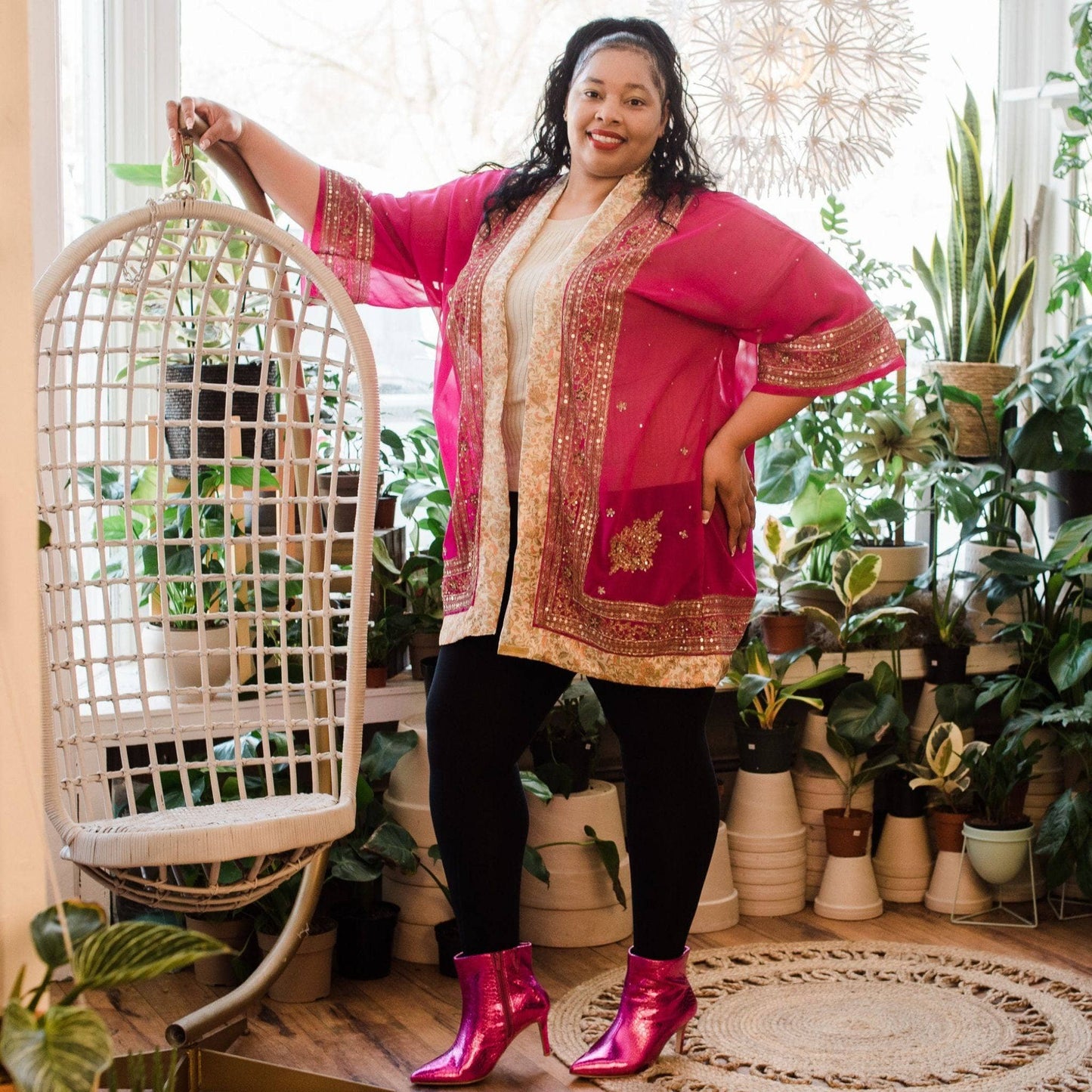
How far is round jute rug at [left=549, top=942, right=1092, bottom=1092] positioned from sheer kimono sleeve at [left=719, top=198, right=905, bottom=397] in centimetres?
93

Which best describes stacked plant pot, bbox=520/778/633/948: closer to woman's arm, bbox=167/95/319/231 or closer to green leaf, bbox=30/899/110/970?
woman's arm, bbox=167/95/319/231

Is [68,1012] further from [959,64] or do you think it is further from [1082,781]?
[959,64]

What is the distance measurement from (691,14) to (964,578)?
122 centimetres

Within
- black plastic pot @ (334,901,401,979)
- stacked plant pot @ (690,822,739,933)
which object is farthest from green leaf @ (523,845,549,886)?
stacked plant pot @ (690,822,739,933)

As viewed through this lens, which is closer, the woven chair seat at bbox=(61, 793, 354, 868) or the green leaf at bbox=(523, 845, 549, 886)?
the woven chair seat at bbox=(61, 793, 354, 868)

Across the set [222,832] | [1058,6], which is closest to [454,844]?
[222,832]

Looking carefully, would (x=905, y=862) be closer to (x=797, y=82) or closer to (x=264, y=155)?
(x=797, y=82)

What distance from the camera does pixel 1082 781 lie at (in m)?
2.82

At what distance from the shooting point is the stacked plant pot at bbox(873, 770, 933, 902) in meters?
2.73

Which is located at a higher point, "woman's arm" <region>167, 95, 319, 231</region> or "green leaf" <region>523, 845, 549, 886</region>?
"woman's arm" <region>167, 95, 319, 231</region>

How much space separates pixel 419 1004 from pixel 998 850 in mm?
1088

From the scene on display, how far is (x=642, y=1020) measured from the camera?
1.90m

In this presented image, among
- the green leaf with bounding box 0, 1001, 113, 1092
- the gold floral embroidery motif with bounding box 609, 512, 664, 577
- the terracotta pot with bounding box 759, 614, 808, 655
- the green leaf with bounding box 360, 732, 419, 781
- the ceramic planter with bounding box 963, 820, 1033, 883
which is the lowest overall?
the ceramic planter with bounding box 963, 820, 1033, 883

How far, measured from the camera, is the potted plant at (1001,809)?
2584mm
